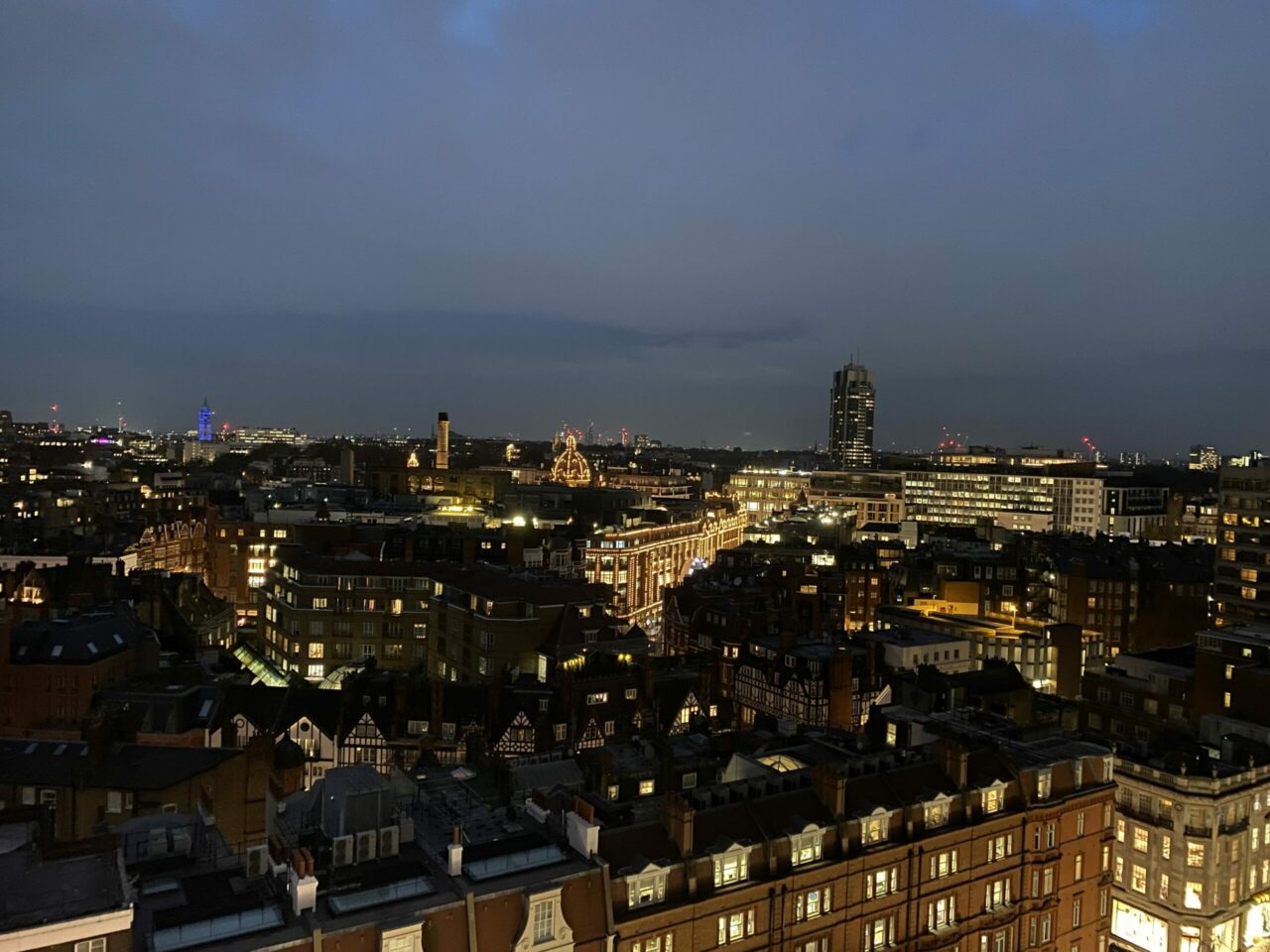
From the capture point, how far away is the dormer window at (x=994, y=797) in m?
37.0

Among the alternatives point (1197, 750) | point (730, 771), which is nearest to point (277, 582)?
point (730, 771)

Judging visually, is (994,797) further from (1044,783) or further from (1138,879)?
(1138,879)

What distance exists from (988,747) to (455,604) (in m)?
47.0

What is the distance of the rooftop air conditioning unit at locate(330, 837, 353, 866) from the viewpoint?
26922 mm

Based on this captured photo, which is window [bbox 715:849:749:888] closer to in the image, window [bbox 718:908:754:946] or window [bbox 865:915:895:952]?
window [bbox 718:908:754:946]

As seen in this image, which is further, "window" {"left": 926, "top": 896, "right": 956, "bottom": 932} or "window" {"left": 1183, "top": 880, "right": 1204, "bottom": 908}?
"window" {"left": 1183, "top": 880, "right": 1204, "bottom": 908}

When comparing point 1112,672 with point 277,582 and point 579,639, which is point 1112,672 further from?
point 277,582

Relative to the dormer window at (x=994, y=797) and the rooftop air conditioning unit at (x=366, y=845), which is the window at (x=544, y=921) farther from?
the dormer window at (x=994, y=797)

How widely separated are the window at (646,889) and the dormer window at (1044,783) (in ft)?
58.8

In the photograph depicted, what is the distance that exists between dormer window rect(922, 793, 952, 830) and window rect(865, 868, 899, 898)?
7.55ft

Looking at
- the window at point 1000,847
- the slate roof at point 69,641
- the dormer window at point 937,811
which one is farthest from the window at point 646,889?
the slate roof at point 69,641

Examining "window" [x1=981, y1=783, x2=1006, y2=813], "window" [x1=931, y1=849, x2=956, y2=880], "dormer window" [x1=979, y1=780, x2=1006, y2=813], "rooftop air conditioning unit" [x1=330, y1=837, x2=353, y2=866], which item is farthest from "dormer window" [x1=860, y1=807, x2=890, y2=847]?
"rooftop air conditioning unit" [x1=330, y1=837, x2=353, y2=866]

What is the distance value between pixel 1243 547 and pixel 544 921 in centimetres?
9915

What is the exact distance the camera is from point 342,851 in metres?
27.1
